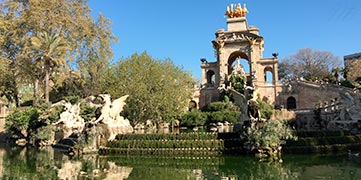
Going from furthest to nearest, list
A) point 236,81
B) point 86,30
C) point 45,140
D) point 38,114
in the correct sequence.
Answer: point 236,81 → point 86,30 → point 38,114 → point 45,140

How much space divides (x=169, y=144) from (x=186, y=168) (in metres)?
4.46

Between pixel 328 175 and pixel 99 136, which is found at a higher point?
pixel 99 136

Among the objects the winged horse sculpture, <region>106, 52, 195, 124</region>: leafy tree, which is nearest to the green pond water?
the winged horse sculpture

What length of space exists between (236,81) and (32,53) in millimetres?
26150

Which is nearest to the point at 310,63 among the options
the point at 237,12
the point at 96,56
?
the point at 237,12

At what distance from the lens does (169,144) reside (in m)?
16.5

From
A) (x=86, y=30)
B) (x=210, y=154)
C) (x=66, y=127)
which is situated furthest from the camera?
(x=86, y=30)

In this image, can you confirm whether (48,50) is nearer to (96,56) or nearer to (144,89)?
(96,56)

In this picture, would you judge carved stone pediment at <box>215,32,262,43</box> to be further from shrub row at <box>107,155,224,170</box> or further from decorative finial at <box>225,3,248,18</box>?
shrub row at <box>107,155,224,170</box>

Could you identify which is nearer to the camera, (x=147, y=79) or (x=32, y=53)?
(x=147, y=79)

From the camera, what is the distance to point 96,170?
11711 mm

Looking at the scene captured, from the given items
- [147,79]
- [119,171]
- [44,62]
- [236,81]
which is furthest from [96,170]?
[236,81]

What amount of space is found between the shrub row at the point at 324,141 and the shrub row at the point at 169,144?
135 inches

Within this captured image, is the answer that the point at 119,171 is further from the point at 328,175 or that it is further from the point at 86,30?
the point at 86,30
